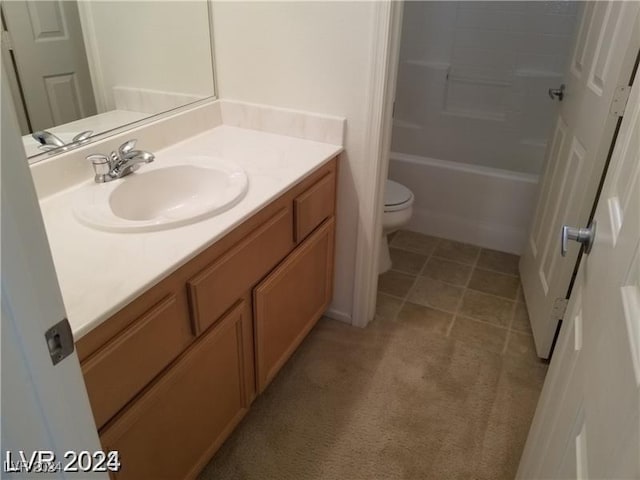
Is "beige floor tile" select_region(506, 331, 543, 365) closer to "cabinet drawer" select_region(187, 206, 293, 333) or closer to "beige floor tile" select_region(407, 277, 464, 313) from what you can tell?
"beige floor tile" select_region(407, 277, 464, 313)

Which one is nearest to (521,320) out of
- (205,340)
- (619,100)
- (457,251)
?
(457,251)

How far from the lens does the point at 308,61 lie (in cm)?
177

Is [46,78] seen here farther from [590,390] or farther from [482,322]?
[482,322]

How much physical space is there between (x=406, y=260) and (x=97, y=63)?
69.3 inches

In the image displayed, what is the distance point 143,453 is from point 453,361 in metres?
1.25

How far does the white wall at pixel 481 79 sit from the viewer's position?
272 centimetres

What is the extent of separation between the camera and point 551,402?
111cm

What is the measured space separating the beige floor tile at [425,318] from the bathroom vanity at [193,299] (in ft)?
1.88

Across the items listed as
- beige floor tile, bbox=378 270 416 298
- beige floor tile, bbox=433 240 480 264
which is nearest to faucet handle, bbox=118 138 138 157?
beige floor tile, bbox=378 270 416 298

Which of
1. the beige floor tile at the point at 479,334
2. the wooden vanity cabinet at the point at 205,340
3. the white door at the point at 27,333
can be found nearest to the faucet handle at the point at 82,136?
the wooden vanity cabinet at the point at 205,340

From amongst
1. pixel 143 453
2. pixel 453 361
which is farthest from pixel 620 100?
pixel 143 453

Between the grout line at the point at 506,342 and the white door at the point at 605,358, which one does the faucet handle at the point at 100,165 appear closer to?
the white door at the point at 605,358

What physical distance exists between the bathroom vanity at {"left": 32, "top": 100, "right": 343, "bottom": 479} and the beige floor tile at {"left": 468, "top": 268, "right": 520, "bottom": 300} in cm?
101

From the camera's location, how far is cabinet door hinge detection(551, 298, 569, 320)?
6.05 ft
